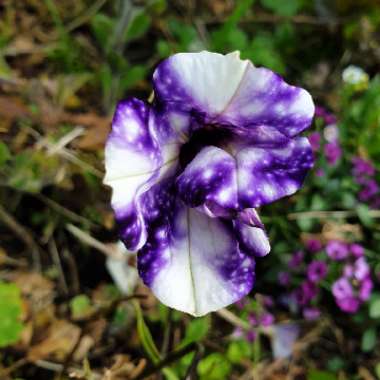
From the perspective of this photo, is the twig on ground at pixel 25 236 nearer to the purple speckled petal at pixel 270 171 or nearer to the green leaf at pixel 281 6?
the purple speckled petal at pixel 270 171

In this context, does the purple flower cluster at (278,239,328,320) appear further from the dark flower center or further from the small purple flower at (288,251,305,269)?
the dark flower center

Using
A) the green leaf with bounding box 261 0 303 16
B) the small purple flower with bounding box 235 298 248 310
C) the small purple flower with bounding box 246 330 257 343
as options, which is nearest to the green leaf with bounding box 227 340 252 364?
the small purple flower with bounding box 246 330 257 343

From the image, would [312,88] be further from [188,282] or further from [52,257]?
[188,282]

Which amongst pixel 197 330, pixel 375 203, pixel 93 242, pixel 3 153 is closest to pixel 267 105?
A: pixel 197 330

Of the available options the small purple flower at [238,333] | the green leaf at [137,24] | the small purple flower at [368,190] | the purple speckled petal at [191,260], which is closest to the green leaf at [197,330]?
the small purple flower at [238,333]

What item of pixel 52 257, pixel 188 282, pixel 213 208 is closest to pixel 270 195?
pixel 213 208
